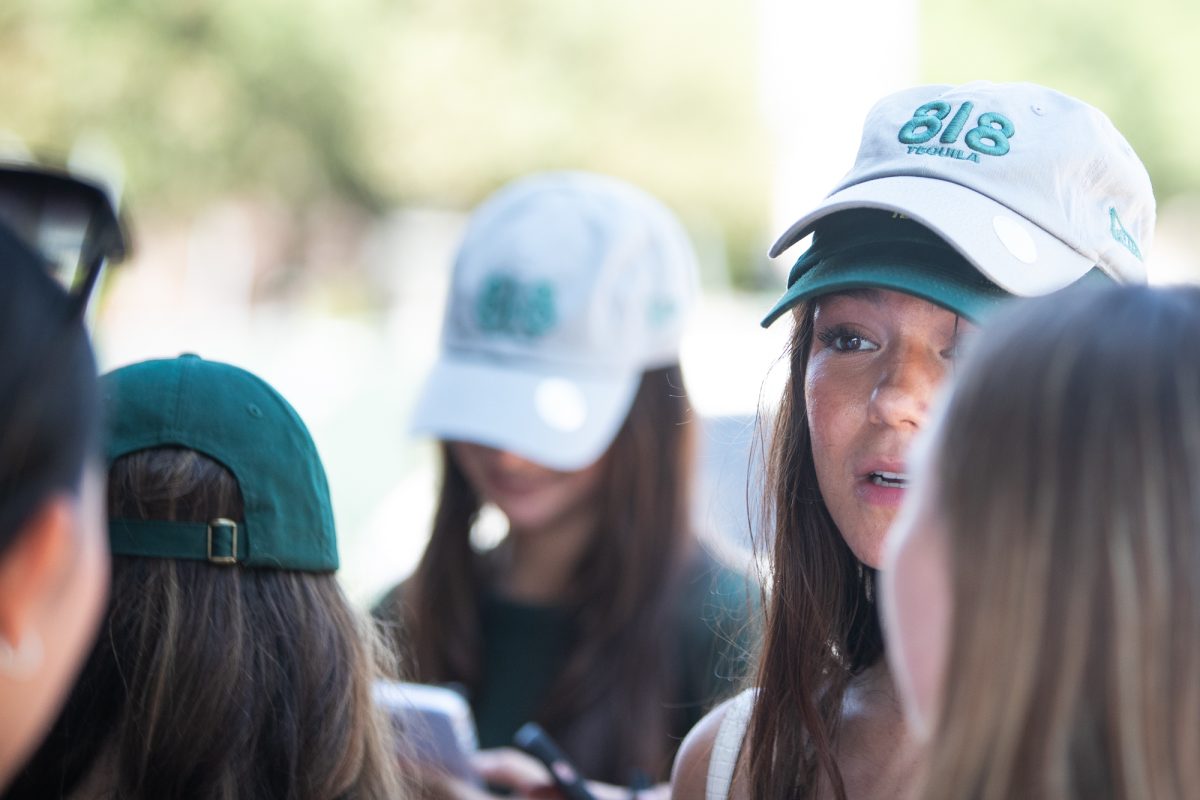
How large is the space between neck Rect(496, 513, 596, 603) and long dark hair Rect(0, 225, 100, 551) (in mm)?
2065

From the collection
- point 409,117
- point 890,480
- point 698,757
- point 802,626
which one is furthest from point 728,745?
point 409,117

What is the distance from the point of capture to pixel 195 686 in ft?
5.56

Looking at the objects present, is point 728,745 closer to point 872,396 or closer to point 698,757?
point 698,757

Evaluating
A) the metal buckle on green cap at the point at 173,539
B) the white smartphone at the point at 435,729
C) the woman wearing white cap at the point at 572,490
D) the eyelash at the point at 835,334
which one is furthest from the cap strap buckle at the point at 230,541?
the woman wearing white cap at the point at 572,490

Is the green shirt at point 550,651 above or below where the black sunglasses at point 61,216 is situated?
below

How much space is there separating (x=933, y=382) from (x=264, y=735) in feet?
3.16

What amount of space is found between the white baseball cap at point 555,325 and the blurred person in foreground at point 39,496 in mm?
1791

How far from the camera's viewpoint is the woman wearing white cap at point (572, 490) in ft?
9.75

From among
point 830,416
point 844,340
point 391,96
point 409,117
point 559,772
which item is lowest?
point 559,772

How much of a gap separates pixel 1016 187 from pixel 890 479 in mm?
401

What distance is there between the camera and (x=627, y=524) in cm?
317

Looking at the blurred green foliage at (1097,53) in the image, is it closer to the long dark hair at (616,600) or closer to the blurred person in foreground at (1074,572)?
the long dark hair at (616,600)

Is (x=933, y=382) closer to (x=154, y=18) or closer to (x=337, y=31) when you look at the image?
(x=154, y=18)

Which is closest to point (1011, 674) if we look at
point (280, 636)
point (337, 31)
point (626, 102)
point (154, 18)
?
point (280, 636)
